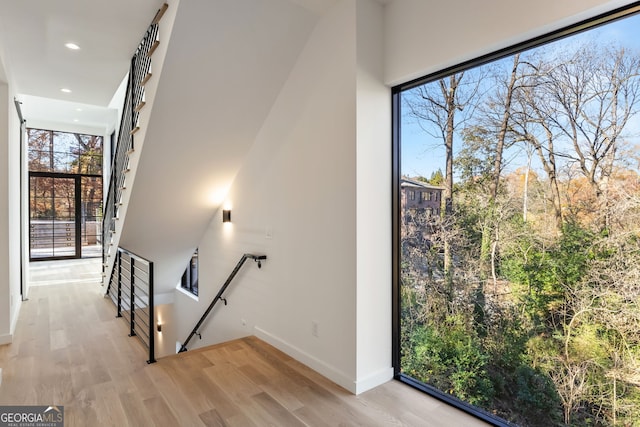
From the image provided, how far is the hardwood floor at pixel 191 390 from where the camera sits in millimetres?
2338

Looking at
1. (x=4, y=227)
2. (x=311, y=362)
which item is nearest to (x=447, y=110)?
(x=311, y=362)

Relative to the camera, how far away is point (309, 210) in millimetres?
3094

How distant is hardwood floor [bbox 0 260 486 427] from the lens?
7.67 ft

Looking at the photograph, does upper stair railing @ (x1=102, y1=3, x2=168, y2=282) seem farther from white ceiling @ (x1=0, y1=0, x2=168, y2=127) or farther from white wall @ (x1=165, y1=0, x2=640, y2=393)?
white wall @ (x1=165, y1=0, x2=640, y2=393)

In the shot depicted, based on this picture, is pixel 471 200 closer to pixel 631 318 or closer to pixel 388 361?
pixel 631 318

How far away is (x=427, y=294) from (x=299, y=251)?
113 centimetres

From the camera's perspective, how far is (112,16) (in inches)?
123

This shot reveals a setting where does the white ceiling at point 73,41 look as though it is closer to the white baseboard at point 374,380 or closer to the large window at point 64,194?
the white baseboard at point 374,380

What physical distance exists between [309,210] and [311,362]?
127 centimetres

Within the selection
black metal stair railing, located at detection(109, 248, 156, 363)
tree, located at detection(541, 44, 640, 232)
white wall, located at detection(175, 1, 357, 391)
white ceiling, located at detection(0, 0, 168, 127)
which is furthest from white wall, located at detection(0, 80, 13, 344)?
tree, located at detection(541, 44, 640, 232)

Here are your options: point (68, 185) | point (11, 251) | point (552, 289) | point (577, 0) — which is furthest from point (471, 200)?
point (68, 185)

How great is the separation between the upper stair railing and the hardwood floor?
185cm

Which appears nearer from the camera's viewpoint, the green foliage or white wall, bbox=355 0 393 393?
the green foliage

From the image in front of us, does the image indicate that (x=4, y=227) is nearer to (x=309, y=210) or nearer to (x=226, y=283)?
(x=226, y=283)
